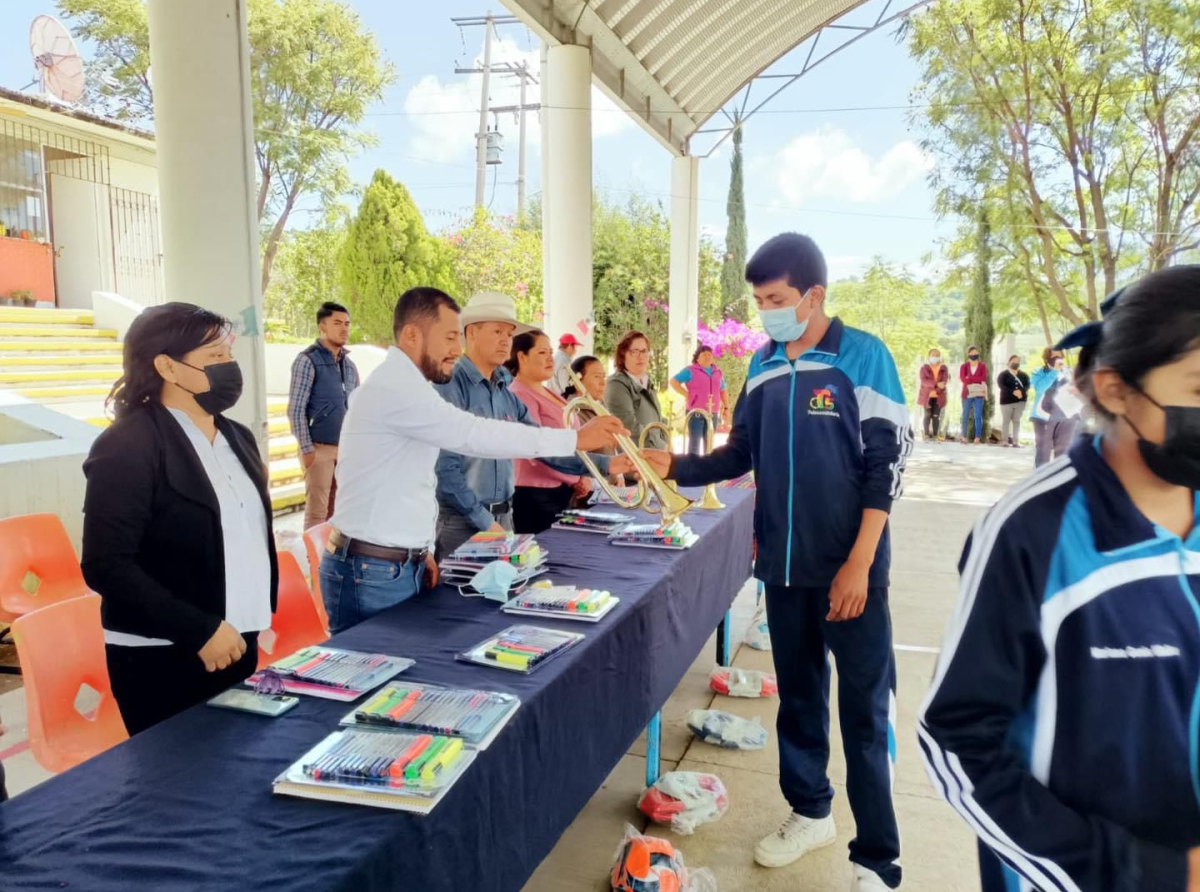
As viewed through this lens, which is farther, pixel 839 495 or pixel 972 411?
pixel 972 411

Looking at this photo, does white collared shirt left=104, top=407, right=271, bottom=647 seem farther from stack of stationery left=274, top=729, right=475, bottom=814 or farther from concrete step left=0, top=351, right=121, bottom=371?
concrete step left=0, top=351, right=121, bottom=371

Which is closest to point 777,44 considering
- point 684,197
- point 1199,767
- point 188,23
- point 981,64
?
point 684,197

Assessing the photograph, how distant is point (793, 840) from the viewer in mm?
2674

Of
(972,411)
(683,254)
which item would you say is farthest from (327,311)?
(972,411)

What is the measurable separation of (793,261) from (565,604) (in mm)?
1259

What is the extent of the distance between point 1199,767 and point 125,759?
1795 mm

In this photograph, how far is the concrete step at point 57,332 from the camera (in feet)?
33.3

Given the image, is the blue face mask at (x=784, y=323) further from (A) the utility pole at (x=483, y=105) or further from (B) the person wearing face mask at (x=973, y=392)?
(A) the utility pole at (x=483, y=105)

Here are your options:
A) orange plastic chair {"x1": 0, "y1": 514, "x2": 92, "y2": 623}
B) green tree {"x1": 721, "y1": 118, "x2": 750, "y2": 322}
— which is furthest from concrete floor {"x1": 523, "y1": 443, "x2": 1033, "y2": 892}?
green tree {"x1": 721, "y1": 118, "x2": 750, "y2": 322}

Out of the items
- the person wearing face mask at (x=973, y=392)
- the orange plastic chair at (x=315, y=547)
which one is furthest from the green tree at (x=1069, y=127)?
the orange plastic chair at (x=315, y=547)

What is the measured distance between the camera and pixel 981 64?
59.2 feet

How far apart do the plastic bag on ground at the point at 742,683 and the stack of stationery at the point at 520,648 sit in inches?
82.5

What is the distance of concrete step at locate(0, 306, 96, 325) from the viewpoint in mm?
10594

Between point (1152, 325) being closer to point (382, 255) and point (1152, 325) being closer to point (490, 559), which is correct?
point (490, 559)
